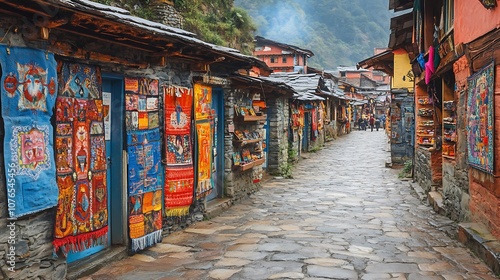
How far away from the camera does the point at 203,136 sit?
28.2 feet

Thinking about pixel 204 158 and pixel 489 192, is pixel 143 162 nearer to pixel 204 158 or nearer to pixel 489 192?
pixel 204 158

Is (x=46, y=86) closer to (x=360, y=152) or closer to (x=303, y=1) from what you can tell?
(x=360, y=152)

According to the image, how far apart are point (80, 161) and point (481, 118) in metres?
5.61

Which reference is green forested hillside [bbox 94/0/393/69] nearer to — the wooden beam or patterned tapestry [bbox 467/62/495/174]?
patterned tapestry [bbox 467/62/495/174]

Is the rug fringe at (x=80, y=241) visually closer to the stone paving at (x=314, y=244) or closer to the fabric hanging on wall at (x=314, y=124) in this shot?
the stone paving at (x=314, y=244)

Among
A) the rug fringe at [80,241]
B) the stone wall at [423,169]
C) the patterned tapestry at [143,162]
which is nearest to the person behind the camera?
the rug fringe at [80,241]

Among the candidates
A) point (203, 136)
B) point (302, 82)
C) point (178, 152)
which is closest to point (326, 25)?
point (302, 82)

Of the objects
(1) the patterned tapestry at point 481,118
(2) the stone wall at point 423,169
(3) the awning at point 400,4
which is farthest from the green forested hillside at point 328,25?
(1) the patterned tapestry at point 481,118

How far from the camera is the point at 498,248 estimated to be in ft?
19.0

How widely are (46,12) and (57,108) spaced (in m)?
1.14

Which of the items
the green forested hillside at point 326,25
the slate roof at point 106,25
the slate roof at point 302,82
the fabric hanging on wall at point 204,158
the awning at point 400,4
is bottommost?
the fabric hanging on wall at point 204,158

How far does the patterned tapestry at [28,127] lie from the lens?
4.41 metres

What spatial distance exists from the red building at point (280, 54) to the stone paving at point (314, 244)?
3420cm

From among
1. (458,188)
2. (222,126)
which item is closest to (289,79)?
(222,126)
